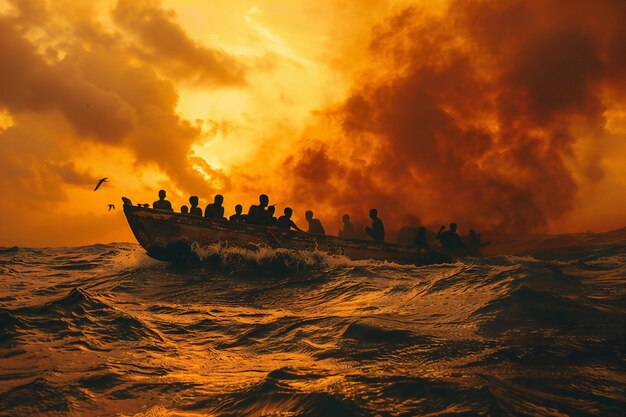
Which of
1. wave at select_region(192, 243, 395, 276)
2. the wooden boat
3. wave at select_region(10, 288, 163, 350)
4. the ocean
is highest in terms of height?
the wooden boat

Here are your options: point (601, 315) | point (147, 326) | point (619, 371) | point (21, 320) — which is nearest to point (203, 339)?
point (147, 326)

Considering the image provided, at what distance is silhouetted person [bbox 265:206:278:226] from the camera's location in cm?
2042

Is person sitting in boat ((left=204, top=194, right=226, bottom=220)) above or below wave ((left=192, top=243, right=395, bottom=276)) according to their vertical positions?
above

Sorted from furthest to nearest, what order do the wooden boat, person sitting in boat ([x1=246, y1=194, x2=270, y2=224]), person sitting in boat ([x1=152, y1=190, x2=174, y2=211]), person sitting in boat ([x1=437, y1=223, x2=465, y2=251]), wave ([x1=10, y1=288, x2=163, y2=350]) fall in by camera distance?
person sitting in boat ([x1=437, y1=223, x2=465, y2=251]) < person sitting in boat ([x1=152, y1=190, x2=174, y2=211]) < person sitting in boat ([x1=246, y1=194, x2=270, y2=224]) < the wooden boat < wave ([x1=10, y1=288, x2=163, y2=350])

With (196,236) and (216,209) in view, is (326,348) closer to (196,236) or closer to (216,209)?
(196,236)

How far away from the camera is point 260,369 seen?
24.9 ft

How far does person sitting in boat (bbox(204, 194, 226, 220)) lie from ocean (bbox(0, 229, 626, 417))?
4901 mm

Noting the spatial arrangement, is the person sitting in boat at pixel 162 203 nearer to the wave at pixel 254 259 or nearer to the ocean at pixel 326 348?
the wave at pixel 254 259

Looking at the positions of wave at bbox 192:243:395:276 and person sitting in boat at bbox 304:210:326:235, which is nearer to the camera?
wave at bbox 192:243:395:276

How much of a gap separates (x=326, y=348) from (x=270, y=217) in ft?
41.2

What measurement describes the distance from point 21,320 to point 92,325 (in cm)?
161

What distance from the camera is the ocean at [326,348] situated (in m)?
5.78

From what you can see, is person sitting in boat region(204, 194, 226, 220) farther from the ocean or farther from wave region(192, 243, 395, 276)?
the ocean

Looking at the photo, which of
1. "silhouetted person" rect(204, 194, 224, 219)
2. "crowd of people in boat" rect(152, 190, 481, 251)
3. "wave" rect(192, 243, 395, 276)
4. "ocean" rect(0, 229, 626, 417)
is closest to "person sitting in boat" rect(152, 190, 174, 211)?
"crowd of people in boat" rect(152, 190, 481, 251)
